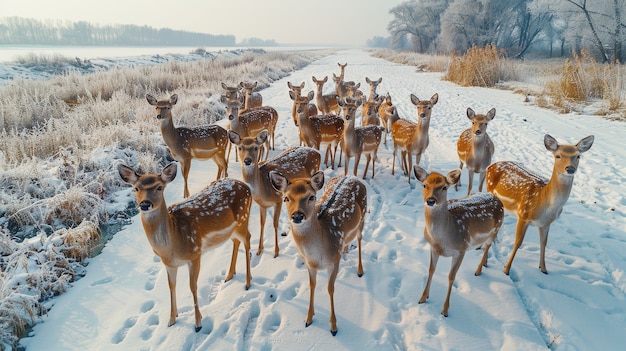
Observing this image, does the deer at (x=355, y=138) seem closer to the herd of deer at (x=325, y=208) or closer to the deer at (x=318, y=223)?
the herd of deer at (x=325, y=208)

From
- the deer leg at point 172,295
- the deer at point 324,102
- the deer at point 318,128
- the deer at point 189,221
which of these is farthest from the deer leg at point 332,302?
the deer at point 324,102

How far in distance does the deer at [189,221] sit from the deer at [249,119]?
3.75 meters

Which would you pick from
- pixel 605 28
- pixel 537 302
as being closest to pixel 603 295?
pixel 537 302

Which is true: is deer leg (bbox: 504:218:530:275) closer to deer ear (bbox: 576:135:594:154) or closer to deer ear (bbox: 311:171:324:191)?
deer ear (bbox: 576:135:594:154)

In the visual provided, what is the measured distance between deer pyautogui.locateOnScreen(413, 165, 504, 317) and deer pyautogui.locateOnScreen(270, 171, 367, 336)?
0.94 meters

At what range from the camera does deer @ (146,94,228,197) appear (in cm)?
697

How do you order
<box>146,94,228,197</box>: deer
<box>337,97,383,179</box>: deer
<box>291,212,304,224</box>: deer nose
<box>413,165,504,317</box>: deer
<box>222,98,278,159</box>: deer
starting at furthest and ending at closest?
1. <box>222,98,278,159</box>: deer
2. <box>337,97,383,179</box>: deer
3. <box>146,94,228,197</box>: deer
4. <box>413,165,504,317</box>: deer
5. <box>291,212,304,224</box>: deer nose

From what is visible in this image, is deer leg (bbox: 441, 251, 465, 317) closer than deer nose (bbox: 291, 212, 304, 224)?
No

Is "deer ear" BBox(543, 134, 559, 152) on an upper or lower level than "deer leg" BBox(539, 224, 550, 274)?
upper

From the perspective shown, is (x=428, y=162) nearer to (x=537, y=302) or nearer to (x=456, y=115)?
(x=537, y=302)

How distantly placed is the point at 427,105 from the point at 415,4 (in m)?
71.3

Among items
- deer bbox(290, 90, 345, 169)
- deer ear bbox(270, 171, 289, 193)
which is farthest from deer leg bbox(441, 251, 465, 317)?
deer bbox(290, 90, 345, 169)

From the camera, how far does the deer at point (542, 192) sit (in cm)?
433

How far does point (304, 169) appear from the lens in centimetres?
599
